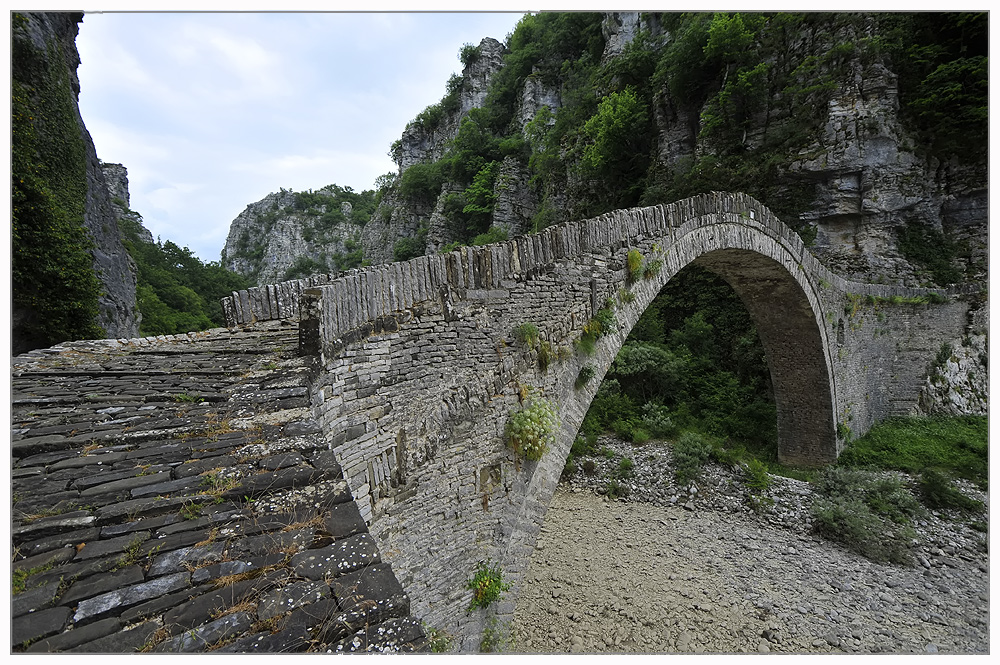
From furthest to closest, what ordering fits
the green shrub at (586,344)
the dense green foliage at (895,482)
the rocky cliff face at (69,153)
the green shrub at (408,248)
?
the green shrub at (408,248) < the rocky cliff face at (69,153) < the dense green foliage at (895,482) < the green shrub at (586,344)

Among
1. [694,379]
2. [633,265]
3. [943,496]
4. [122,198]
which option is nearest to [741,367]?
[694,379]

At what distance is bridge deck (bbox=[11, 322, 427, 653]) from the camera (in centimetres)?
111

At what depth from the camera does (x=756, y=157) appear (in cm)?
1348

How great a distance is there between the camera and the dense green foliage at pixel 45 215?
27.1ft

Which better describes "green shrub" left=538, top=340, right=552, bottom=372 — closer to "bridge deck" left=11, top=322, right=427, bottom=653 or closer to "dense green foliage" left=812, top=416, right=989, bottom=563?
"bridge deck" left=11, top=322, right=427, bottom=653

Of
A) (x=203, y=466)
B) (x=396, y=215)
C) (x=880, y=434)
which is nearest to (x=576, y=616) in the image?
(x=203, y=466)

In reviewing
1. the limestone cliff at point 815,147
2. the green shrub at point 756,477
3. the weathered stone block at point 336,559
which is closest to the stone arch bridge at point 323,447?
the weathered stone block at point 336,559

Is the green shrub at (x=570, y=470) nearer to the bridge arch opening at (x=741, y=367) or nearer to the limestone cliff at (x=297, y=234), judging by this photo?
the bridge arch opening at (x=741, y=367)

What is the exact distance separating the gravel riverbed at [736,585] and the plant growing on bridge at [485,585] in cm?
122

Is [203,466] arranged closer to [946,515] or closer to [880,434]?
[946,515]

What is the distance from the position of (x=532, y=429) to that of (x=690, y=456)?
663 cm

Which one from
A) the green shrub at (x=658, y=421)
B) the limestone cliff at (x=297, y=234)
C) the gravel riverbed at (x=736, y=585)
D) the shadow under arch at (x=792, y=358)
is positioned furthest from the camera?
the limestone cliff at (x=297, y=234)

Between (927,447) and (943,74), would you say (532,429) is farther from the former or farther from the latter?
(943,74)

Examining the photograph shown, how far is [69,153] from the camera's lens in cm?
1029
